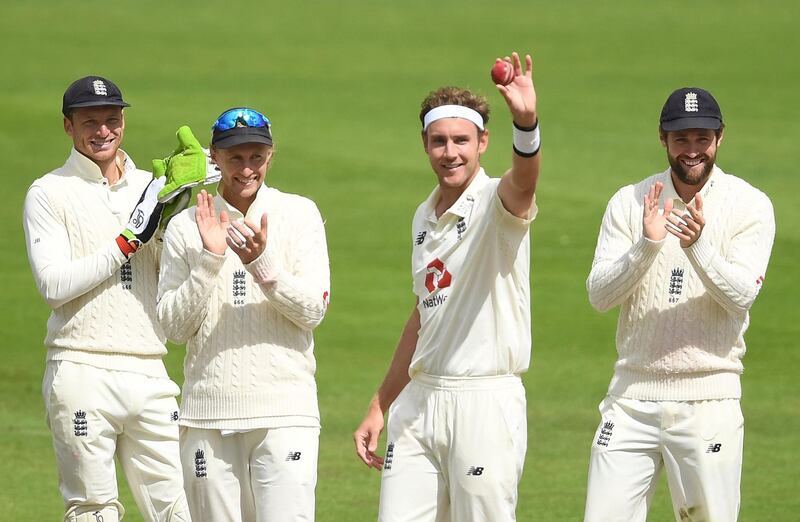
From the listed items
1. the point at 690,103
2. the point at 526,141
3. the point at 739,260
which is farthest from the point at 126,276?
the point at 739,260

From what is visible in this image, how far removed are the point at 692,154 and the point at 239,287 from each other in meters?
2.03

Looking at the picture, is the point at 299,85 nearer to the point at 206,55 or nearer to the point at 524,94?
the point at 206,55

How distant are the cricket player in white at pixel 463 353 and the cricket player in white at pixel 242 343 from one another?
1.38 ft

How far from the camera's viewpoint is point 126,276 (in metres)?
7.49

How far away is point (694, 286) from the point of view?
6.88 m

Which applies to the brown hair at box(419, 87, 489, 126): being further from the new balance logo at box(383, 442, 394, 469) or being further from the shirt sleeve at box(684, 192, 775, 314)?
the new balance logo at box(383, 442, 394, 469)

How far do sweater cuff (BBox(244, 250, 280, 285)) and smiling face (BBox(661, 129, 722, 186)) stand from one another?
180 cm

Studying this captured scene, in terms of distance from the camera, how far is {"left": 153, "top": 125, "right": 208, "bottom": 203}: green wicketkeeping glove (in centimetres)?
701

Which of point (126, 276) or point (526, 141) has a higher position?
point (526, 141)

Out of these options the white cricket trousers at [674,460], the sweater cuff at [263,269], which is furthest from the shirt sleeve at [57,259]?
the white cricket trousers at [674,460]

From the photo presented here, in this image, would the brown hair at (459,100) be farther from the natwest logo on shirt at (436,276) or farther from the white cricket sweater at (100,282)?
the white cricket sweater at (100,282)

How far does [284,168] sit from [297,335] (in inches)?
628

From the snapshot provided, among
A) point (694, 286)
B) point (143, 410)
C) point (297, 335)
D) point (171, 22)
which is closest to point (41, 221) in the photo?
point (143, 410)

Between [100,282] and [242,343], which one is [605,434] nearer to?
[242,343]
